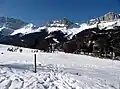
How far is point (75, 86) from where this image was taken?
15.3 m

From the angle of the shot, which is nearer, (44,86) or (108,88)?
(44,86)

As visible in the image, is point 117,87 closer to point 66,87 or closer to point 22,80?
point 66,87

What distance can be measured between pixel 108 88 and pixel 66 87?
2.77 meters

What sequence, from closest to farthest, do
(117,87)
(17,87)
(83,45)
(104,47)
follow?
(17,87) → (117,87) → (104,47) → (83,45)

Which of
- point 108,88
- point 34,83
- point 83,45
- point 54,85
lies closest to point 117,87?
point 108,88

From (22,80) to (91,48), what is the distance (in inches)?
4101

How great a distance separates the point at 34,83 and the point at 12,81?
45.4 inches

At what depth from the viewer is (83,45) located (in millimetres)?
123688

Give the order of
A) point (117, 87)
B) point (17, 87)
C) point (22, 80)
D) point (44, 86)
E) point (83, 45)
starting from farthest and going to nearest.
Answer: point (83, 45)
point (117, 87)
point (22, 80)
point (44, 86)
point (17, 87)

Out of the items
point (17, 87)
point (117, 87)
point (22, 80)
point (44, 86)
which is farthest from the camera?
point (117, 87)

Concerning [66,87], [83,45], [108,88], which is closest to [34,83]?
[66,87]

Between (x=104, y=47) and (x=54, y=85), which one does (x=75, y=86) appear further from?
(x=104, y=47)

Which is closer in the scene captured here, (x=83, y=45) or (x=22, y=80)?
(x=22, y=80)

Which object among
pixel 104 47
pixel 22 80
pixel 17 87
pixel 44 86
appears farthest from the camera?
pixel 104 47
